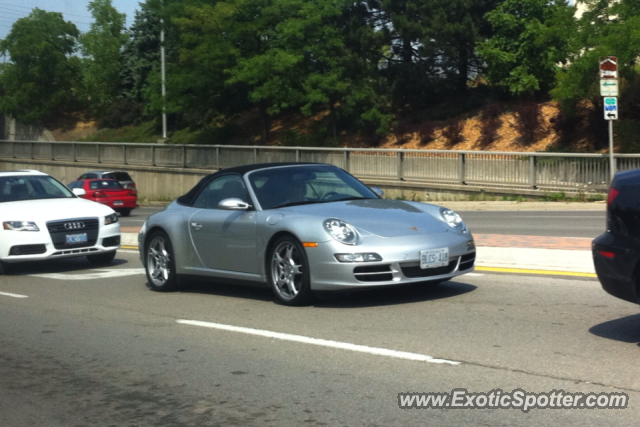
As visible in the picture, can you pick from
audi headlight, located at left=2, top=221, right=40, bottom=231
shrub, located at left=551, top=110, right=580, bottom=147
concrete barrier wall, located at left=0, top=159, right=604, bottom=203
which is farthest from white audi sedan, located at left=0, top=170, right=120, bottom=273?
shrub, located at left=551, top=110, right=580, bottom=147

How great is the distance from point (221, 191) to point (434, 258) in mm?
2839

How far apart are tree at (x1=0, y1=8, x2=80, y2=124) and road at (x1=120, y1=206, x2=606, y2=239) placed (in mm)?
47896

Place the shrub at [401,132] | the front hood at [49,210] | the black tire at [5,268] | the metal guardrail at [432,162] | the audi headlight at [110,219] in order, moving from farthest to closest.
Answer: the shrub at [401,132], the metal guardrail at [432,162], the audi headlight at [110,219], the black tire at [5,268], the front hood at [49,210]

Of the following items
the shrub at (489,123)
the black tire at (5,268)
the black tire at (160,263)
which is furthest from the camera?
the shrub at (489,123)

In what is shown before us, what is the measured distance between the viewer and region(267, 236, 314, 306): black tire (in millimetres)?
8812

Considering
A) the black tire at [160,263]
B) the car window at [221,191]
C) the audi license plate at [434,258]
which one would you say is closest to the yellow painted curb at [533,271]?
the audi license plate at [434,258]

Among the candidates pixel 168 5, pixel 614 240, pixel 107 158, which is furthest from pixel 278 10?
pixel 614 240

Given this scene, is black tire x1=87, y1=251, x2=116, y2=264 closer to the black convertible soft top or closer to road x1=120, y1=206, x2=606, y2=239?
the black convertible soft top

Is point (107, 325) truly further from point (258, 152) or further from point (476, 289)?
point (258, 152)

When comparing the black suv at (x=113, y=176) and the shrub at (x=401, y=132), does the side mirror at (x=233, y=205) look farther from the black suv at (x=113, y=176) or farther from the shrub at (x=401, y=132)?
the shrub at (x=401, y=132)

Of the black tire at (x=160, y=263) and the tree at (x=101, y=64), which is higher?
the tree at (x=101, y=64)

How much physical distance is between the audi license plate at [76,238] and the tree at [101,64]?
55677 millimetres

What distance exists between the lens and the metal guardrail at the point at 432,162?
84.5ft

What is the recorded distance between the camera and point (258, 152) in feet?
127
